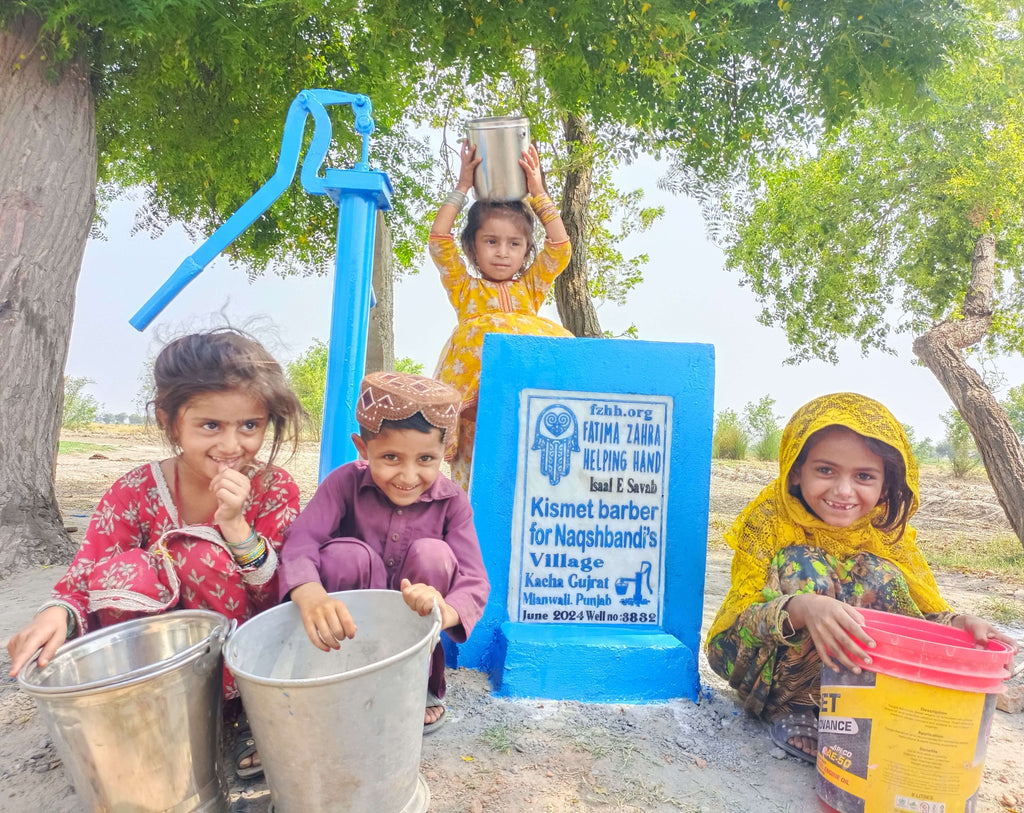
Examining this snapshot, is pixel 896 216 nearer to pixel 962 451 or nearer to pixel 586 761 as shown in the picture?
pixel 962 451

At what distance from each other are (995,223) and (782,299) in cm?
337

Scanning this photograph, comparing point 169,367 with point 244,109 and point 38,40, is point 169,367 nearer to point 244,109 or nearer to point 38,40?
point 38,40

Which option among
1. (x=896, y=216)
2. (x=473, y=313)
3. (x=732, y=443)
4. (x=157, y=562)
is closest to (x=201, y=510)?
(x=157, y=562)

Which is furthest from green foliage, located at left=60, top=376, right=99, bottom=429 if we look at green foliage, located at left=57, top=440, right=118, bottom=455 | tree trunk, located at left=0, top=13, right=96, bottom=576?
tree trunk, located at left=0, top=13, right=96, bottom=576

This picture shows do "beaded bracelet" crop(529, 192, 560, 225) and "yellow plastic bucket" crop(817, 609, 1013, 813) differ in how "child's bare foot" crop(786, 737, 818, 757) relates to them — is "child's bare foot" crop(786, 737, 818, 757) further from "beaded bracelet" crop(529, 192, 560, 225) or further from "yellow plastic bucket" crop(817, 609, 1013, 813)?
"beaded bracelet" crop(529, 192, 560, 225)

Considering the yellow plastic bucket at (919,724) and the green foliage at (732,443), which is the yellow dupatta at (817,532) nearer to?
the yellow plastic bucket at (919,724)

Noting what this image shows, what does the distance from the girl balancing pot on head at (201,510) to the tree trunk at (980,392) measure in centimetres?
574

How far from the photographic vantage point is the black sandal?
5.48 feet

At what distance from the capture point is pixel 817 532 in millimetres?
2100

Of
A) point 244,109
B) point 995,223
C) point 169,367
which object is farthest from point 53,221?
point 995,223

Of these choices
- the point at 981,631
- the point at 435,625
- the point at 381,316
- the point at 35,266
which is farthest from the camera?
the point at 381,316

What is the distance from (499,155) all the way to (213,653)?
2.43m

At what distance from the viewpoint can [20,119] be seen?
3.76 meters

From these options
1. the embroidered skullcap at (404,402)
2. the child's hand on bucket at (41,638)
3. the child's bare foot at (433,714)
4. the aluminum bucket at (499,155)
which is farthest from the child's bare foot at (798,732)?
the aluminum bucket at (499,155)
